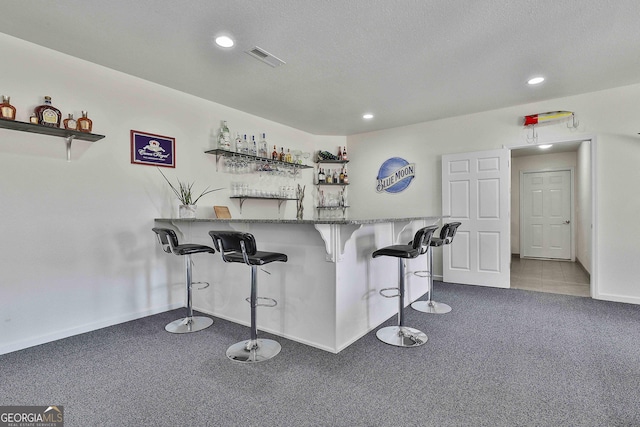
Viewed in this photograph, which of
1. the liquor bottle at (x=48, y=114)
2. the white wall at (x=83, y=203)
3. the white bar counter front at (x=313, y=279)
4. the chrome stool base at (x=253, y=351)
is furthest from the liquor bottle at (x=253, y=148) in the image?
the chrome stool base at (x=253, y=351)

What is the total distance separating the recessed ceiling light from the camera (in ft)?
8.11

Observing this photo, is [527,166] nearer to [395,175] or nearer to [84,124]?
[395,175]

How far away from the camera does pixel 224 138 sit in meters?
3.92

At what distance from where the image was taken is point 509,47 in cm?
266

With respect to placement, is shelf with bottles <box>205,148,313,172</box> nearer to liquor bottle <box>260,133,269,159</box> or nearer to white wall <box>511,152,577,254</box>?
liquor bottle <box>260,133,269,159</box>

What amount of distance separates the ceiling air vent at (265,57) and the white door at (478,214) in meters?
2.96

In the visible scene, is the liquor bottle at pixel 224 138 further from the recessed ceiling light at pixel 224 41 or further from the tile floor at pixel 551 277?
the tile floor at pixel 551 277

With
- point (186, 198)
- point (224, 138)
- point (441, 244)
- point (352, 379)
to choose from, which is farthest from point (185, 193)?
point (441, 244)

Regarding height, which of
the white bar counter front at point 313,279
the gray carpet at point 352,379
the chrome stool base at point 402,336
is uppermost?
the white bar counter front at point 313,279

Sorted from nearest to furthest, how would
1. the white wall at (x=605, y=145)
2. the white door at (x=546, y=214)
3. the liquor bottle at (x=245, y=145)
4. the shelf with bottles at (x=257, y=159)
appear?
the white wall at (x=605, y=145)
the shelf with bottles at (x=257, y=159)
the liquor bottle at (x=245, y=145)
the white door at (x=546, y=214)

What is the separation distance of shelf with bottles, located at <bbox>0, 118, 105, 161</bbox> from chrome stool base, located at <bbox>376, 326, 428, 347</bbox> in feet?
10.1

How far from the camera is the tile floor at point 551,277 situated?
420 centimetres

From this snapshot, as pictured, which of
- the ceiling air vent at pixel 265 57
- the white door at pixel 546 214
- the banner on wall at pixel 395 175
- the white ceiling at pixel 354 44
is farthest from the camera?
the white door at pixel 546 214

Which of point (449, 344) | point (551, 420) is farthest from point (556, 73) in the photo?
point (551, 420)
